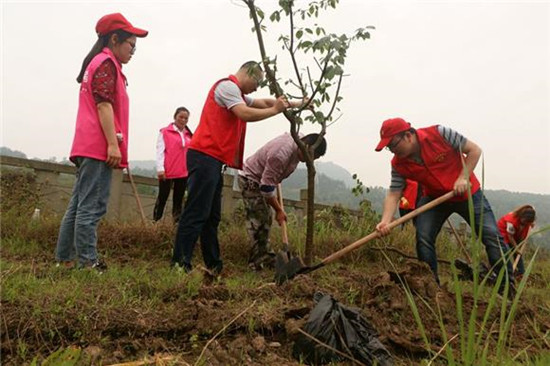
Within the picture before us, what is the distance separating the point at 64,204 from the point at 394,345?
5468 mm

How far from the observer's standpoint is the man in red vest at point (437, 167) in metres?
3.47

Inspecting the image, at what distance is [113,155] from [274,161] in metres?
1.44

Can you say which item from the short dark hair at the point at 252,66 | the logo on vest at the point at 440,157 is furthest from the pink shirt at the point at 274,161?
the logo on vest at the point at 440,157

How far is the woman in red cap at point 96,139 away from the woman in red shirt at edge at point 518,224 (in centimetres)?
563

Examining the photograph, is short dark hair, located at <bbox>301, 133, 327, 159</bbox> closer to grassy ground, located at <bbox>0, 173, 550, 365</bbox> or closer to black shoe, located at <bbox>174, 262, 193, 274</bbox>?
grassy ground, located at <bbox>0, 173, 550, 365</bbox>

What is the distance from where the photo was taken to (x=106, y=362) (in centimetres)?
174

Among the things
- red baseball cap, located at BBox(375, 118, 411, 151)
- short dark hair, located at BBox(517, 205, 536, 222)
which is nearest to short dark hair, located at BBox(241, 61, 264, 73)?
red baseball cap, located at BBox(375, 118, 411, 151)

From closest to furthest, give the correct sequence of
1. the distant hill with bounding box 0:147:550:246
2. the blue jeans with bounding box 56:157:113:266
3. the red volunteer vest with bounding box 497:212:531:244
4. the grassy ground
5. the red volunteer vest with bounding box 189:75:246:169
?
1. the grassy ground
2. the blue jeans with bounding box 56:157:113:266
3. the red volunteer vest with bounding box 189:75:246:169
4. the red volunteer vest with bounding box 497:212:531:244
5. the distant hill with bounding box 0:147:550:246

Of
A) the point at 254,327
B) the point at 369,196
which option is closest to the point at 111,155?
the point at 254,327

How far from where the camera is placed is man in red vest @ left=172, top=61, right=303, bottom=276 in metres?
3.30

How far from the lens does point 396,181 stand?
3.90 m

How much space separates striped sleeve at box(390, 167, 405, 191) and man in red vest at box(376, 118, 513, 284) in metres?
0.12

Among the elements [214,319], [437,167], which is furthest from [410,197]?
[214,319]

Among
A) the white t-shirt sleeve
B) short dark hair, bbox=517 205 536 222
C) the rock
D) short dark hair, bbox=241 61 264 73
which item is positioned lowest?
the rock
